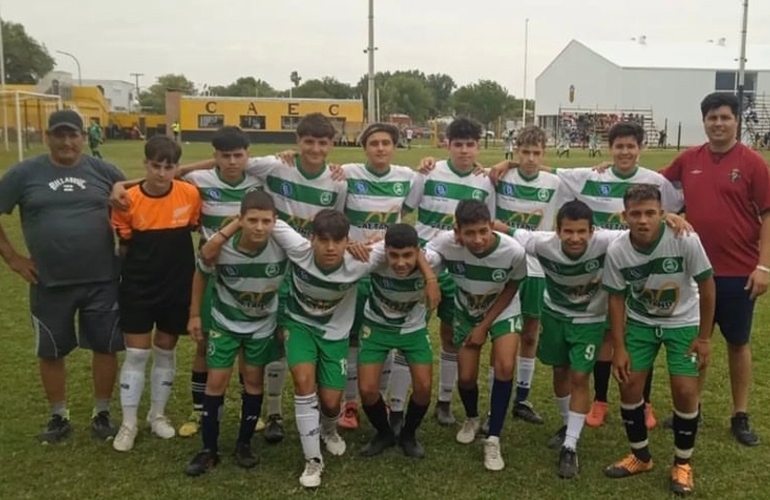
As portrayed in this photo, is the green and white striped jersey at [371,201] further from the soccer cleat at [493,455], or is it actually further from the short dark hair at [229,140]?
the soccer cleat at [493,455]

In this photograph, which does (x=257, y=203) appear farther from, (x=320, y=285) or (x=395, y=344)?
(x=395, y=344)

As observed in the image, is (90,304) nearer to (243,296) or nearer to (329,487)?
(243,296)

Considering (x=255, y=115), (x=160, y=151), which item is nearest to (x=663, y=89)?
(x=255, y=115)

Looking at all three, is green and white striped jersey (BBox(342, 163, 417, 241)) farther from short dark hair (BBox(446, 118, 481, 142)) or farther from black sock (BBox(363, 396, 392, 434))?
black sock (BBox(363, 396, 392, 434))

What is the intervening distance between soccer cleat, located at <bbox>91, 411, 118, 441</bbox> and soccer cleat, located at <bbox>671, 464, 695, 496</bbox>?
355 cm

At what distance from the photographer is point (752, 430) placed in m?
5.24

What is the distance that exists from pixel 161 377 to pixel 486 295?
226 cm

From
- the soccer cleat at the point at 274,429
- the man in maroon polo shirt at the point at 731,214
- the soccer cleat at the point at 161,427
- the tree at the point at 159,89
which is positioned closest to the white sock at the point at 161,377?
the soccer cleat at the point at 161,427

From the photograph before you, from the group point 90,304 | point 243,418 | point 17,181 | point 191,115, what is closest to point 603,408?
point 243,418

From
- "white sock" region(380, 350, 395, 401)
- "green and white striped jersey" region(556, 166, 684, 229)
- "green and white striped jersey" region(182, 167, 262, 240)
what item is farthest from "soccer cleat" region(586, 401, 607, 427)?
"green and white striped jersey" region(182, 167, 262, 240)

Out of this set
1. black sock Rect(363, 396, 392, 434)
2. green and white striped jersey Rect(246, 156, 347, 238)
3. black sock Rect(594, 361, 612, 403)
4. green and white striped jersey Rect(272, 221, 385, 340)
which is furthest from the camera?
black sock Rect(594, 361, 612, 403)

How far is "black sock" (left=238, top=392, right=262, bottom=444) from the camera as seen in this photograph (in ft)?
15.7

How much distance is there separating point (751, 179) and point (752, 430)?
169 cm

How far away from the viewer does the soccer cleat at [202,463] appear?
15.1 feet
